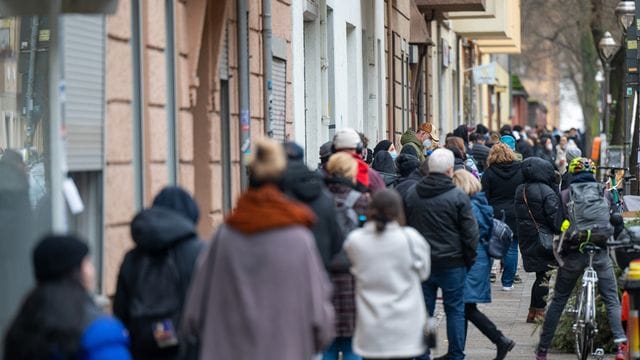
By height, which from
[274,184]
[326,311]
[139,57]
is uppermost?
[139,57]

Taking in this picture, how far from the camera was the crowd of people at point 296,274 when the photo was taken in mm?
6762

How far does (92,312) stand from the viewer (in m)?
6.81

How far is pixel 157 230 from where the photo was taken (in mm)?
7941

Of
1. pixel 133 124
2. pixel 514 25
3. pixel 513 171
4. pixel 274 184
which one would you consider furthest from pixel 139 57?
→ pixel 514 25

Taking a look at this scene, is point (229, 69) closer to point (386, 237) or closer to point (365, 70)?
point (386, 237)

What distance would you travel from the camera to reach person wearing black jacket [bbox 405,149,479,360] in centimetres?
1210

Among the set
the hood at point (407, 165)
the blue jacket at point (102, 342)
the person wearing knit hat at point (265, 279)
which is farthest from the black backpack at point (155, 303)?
the hood at point (407, 165)

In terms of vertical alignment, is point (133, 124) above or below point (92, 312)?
above

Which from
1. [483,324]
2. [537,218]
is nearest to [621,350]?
[483,324]

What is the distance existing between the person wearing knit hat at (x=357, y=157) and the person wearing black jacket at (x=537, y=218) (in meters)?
3.99

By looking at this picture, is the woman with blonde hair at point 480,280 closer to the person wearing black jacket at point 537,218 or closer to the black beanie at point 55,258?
the person wearing black jacket at point 537,218

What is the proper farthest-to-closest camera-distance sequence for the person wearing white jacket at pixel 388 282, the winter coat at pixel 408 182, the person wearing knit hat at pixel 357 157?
1. the winter coat at pixel 408 182
2. the person wearing knit hat at pixel 357 157
3. the person wearing white jacket at pixel 388 282

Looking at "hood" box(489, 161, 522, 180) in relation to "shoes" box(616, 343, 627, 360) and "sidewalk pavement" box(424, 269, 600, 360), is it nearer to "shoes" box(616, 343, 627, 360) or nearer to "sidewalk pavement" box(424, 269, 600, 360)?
"sidewalk pavement" box(424, 269, 600, 360)

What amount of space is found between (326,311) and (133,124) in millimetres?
3976
